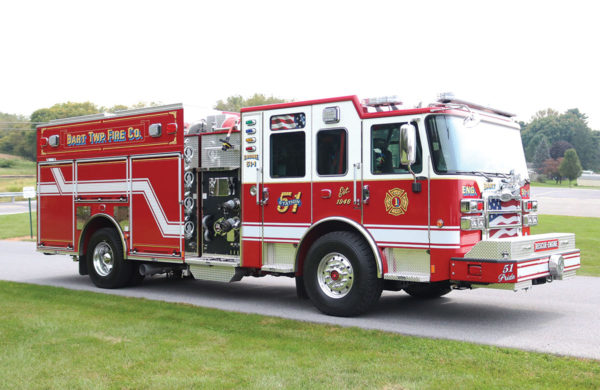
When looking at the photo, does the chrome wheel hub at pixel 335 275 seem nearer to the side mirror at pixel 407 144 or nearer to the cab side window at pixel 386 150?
the cab side window at pixel 386 150

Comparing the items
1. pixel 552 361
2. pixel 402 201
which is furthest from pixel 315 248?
pixel 552 361

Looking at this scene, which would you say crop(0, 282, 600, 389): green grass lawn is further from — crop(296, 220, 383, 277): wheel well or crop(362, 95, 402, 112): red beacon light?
crop(362, 95, 402, 112): red beacon light

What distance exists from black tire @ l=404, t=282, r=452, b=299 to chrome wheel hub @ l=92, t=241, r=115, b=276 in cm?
521

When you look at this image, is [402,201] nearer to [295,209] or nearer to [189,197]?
[295,209]

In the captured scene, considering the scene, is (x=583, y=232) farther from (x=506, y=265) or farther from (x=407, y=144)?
(x=407, y=144)

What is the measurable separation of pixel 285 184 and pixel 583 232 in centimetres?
1528

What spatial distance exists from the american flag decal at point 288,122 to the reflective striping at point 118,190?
90.4 inches

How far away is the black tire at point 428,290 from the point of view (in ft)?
29.8

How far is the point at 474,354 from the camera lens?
243 inches

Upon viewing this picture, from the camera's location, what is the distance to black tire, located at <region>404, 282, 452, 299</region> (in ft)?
29.8

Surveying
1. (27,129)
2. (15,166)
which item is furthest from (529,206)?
(27,129)

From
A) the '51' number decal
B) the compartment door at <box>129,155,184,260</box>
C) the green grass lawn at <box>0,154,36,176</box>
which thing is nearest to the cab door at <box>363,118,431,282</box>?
the '51' number decal

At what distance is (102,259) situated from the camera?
37.2 feet

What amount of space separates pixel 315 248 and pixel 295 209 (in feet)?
2.17
